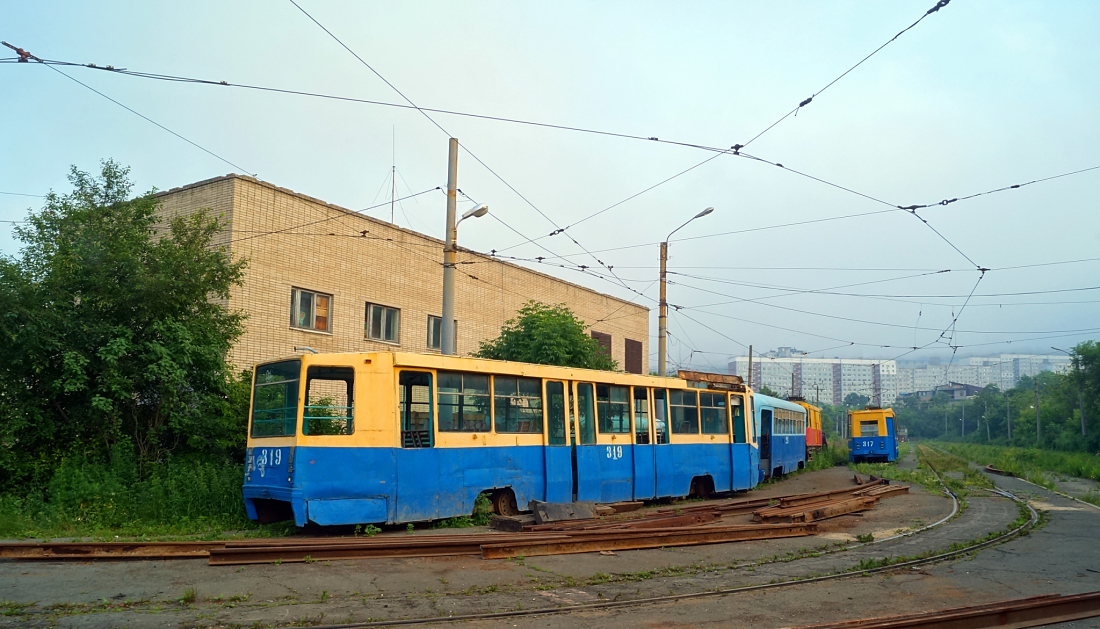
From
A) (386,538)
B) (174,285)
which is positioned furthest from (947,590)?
(174,285)

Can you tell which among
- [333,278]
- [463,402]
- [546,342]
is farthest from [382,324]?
[463,402]

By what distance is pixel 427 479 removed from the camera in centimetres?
1195

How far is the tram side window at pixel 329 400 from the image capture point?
11273mm

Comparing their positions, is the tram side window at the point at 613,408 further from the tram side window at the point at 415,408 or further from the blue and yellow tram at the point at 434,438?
the tram side window at the point at 415,408

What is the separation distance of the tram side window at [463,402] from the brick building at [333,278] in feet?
23.2

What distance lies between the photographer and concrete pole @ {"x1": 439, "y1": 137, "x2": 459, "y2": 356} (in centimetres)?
1479

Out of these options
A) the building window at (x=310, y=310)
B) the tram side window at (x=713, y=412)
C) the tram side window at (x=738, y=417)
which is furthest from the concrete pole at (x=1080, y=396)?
the building window at (x=310, y=310)

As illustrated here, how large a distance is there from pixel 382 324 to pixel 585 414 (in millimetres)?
10690

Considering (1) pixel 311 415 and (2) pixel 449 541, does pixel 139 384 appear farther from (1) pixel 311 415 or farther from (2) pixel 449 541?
(2) pixel 449 541

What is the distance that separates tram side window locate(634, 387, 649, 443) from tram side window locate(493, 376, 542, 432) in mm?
2984

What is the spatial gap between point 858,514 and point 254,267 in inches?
586

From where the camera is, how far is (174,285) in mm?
14078

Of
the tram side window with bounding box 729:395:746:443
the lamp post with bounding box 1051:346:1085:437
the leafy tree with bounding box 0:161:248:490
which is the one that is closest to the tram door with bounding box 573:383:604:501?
the tram side window with bounding box 729:395:746:443

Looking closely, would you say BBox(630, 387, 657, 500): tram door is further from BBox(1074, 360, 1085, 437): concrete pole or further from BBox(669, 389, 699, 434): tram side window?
BBox(1074, 360, 1085, 437): concrete pole
